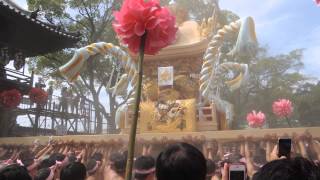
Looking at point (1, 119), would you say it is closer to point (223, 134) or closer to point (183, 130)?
point (183, 130)

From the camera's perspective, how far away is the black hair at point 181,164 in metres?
1.70

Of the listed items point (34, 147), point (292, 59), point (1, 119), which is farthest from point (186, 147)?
point (292, 59)

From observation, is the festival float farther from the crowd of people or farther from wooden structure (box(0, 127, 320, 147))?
the crowd of people

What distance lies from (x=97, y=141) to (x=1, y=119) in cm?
569

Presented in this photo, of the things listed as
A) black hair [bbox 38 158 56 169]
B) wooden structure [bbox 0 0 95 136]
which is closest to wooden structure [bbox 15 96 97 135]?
wooden structure [bbox 0 0 95 136]

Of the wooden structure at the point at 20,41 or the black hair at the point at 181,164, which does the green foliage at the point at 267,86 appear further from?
the black hair at the point at 181,164

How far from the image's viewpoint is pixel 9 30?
32.1ft

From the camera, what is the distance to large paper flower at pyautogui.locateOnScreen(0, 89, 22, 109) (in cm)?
1017

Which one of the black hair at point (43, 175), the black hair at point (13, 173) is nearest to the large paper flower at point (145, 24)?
the black hair at point (13, 173)

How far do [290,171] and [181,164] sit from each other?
0.46 meters

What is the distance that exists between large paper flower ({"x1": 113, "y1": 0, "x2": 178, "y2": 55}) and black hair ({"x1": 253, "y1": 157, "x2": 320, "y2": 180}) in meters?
1.00

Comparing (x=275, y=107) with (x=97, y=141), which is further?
(x=275, y=107)

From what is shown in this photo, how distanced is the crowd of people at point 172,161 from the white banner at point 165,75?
152cm

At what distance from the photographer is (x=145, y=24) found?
85.8 inches
